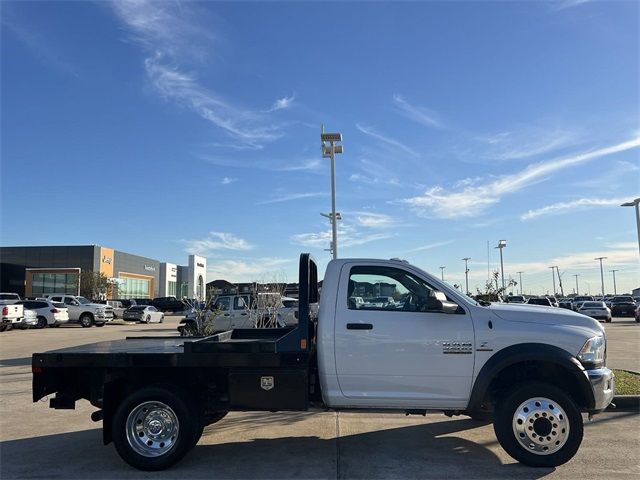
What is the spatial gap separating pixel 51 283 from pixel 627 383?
72924mm

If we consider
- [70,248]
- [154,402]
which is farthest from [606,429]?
[70,248]

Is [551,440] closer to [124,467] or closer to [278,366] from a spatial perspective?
[278,366]

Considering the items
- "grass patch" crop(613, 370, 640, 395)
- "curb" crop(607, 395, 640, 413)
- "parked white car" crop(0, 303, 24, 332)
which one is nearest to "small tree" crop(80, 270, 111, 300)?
"parked white car" crop(0, 303, 24, 332)

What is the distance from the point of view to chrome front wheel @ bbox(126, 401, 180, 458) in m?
5.63

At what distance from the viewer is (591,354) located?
5570mm

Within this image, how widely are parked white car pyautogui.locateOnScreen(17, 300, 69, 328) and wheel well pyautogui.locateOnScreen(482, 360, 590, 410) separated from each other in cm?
3115

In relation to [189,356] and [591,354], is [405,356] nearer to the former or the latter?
[591,354]

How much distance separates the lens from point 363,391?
566 centimetres

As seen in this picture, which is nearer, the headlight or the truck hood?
the headlight

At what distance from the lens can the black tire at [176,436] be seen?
5.57 m

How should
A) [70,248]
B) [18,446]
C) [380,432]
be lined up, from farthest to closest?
[70,248] → [380,432] → [18,446]

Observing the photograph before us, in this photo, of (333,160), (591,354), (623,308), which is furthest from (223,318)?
(623,308)

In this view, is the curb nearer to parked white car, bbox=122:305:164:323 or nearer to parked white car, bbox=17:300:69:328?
parked white car, bbox=17:300:69:328

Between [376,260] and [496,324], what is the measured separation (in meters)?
1.41
